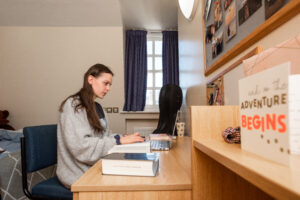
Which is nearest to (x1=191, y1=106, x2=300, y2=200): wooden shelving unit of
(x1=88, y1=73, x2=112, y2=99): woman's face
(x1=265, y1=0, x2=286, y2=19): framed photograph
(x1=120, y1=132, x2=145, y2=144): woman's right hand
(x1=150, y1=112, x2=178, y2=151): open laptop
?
(x1=265, y1=0, x2=286, y2=19): framed photograph

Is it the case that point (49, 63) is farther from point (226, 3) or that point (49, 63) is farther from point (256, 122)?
point (256, 122)

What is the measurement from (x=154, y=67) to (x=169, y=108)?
2058 mm

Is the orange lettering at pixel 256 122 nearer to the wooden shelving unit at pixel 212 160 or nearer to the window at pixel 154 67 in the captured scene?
the wooden shelving unit at pixel 212 160

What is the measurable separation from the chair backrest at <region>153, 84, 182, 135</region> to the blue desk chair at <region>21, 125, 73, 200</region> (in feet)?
3.20

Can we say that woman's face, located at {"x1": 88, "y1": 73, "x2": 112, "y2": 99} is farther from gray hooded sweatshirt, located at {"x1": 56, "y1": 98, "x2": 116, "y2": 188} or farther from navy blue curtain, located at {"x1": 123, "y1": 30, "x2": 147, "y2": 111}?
navy blue curtain, located at {"x1": 123, "y1": 30, "x2": 147, "y2": 111}

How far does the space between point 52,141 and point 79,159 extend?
1.21ft

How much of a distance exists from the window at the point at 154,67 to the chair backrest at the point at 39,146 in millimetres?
2578

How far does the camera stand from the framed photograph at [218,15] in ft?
3.69

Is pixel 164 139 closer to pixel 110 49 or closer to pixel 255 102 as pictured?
pixel 255 102

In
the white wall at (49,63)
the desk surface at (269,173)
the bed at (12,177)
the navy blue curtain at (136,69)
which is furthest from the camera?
the navy blue curtain at (136,69)

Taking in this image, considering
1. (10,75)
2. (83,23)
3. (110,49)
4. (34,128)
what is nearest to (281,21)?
(34,128)

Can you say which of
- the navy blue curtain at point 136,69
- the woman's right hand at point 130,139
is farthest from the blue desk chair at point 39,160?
the navy blue curtain at point 136,69

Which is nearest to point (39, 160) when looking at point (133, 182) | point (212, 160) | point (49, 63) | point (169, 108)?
point (133, 182)

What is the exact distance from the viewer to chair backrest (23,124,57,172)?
1187 millimetres
